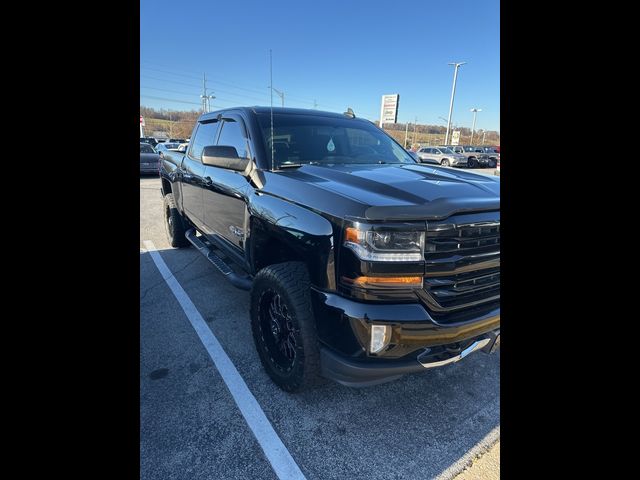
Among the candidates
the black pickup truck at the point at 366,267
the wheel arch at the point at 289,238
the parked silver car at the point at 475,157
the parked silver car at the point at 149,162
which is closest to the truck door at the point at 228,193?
the black pickup truck at the point at 366,267

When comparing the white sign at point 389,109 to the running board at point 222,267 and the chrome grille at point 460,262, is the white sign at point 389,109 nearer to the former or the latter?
the running board at point 222,267

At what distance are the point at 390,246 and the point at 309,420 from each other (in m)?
1.28

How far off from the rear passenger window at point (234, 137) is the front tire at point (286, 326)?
1321 mm

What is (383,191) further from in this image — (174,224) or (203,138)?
(174,224)

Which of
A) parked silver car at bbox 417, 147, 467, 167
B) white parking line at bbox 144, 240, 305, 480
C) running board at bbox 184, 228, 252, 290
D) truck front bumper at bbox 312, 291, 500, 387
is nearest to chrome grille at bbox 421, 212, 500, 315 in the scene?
truck front bumper at bbox 312, 291, 500, 387

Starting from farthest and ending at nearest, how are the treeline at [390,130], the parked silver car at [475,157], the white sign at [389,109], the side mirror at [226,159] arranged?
the treeline at [390,130] < the white sign at [389,109] < the parked silver car at [475,157] < the side mirror at [226,159]

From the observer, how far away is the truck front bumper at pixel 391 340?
1895 mm

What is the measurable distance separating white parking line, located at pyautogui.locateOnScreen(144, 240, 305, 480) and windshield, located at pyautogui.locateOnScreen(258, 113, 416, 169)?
1.68 m

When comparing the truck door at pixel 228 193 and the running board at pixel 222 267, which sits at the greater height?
the truck door at pixel 228 193

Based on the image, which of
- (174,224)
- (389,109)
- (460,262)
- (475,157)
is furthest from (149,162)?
(389,109)
